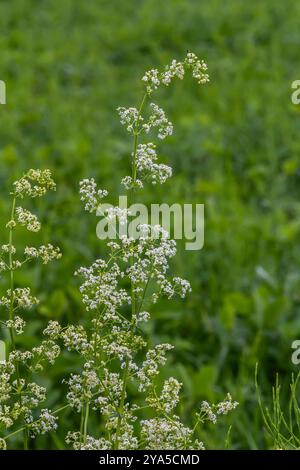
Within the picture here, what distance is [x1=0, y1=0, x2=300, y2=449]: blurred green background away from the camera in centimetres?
302

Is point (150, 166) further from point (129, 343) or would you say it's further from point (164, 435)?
point (164, 435)

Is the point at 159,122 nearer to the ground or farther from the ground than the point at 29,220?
farther from the ground

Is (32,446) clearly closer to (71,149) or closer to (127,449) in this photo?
(127,449)

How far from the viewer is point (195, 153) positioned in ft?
14.8

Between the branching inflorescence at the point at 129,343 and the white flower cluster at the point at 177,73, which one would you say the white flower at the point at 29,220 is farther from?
the white flower cluster at the point at 177,73

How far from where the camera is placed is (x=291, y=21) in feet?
20.2

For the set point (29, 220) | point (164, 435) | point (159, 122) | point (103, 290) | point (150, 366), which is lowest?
point (164, 435)

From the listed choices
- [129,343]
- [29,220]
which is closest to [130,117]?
[29,220]

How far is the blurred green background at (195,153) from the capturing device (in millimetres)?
3021

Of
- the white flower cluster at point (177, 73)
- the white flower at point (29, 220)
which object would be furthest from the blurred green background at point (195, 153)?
the white flower cluster at point (177, 73)

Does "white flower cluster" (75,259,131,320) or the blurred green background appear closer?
"white flower cluster" (75,259,131,320)

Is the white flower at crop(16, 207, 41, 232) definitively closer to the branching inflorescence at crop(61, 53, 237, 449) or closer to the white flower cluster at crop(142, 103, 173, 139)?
the branching inflorescence at crop(61, 53, 237, 449)

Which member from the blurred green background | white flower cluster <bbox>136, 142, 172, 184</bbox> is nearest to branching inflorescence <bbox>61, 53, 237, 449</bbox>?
white flower cluster <bbox>136, 142, 172, 184</bbox>
